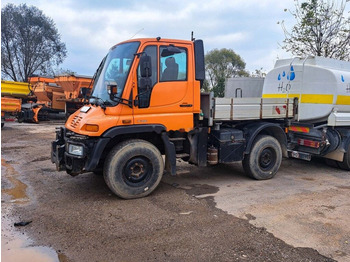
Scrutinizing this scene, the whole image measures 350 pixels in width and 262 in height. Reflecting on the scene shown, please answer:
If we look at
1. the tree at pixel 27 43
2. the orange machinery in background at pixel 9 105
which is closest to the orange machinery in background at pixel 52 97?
the orange machinery in background at pixel 9 105

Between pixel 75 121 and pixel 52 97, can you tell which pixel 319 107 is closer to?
pixel 75 121

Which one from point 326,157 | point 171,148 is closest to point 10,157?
point 171,148

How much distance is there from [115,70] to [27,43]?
27777 mm

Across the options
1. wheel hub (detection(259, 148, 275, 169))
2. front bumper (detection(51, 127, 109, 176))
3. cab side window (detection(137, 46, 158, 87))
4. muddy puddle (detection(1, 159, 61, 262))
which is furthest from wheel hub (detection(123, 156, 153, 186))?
wheel hub (detection(259, 148, 275, 169))

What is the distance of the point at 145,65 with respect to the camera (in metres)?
5.10

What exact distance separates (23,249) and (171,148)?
2.89 meters

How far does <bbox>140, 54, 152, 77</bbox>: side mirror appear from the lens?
5098mm

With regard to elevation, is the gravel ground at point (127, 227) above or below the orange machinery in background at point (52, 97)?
below

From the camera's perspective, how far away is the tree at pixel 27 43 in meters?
28.1

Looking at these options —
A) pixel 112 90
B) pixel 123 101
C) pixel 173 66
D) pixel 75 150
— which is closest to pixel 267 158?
pixel 173 66

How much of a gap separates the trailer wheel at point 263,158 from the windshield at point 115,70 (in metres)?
3.28

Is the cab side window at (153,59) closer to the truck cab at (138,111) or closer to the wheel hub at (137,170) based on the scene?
the truck cab at (138,111)

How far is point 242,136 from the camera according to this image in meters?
6.67

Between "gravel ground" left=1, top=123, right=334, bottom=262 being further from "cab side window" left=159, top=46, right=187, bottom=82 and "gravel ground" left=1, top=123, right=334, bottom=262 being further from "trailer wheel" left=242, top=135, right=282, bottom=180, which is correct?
"cab side window" left=159, top=46, right=187, bottom=82
